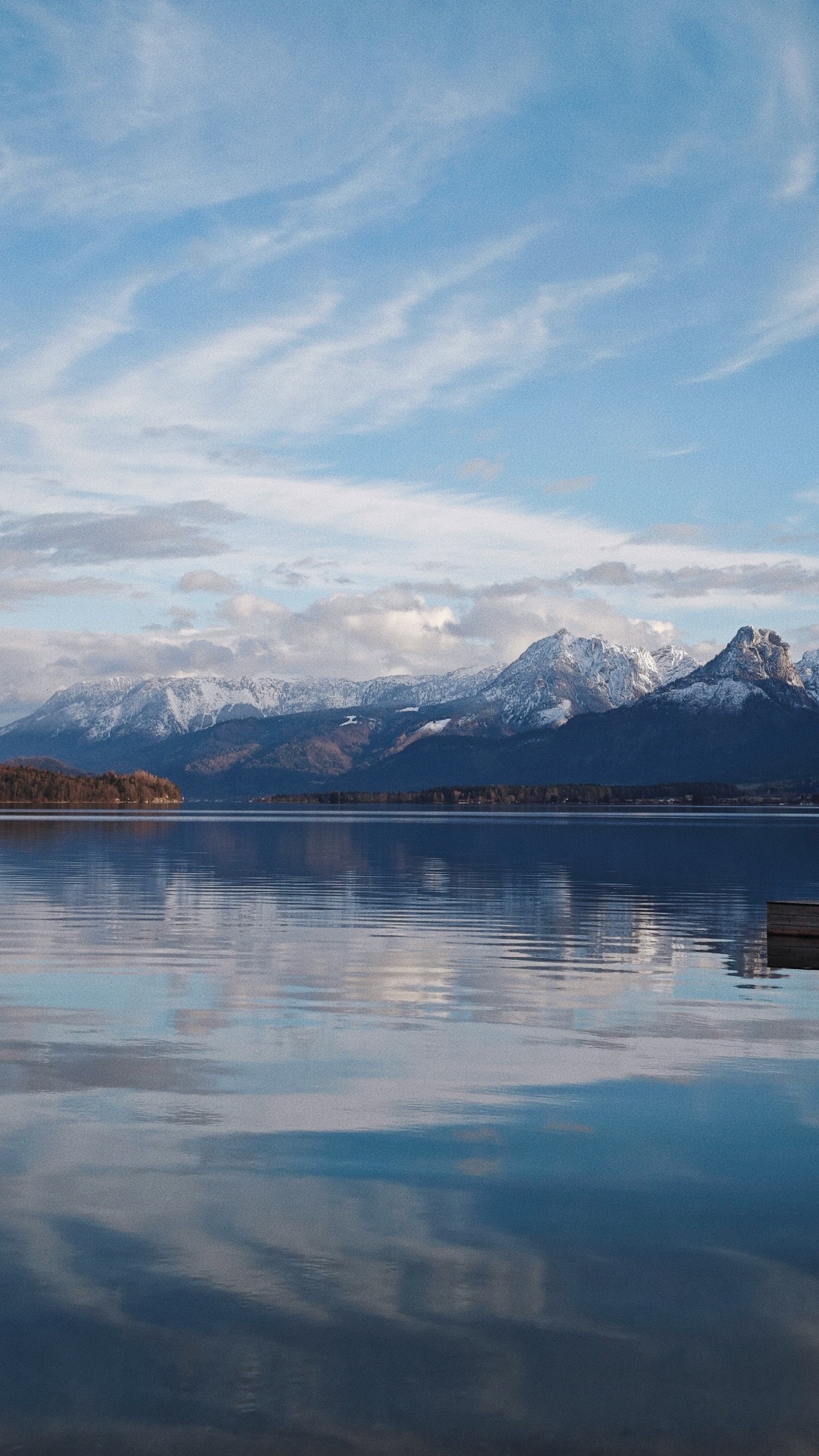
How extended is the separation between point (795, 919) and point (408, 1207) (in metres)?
30.7

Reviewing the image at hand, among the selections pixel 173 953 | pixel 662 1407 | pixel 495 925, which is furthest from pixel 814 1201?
pixel 495 925

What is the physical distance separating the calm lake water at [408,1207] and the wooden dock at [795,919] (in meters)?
6.49

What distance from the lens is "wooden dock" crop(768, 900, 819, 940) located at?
42.9m

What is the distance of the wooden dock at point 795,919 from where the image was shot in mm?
42906

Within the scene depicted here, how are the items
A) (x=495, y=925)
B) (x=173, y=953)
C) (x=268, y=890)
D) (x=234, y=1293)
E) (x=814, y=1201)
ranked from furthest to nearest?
(x=268, y=890) → (x=495, y=925) → (x=173, y=953) → (x=814, y=1201) → (x=234, y=1293)

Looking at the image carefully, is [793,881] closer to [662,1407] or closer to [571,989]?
[571,989]

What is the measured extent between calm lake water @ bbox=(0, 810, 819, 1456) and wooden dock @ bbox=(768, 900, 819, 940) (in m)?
6.49

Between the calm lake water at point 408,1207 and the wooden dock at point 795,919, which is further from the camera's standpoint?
the wooden dock at point 795,919

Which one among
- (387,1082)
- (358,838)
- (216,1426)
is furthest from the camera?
(358,838)

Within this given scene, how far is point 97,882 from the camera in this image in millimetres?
74125

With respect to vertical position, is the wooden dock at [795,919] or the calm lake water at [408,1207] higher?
the wooden dock at [795,919]

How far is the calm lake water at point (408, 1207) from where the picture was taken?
1058 cm

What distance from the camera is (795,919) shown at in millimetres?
43219

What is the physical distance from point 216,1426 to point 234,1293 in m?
2.46
